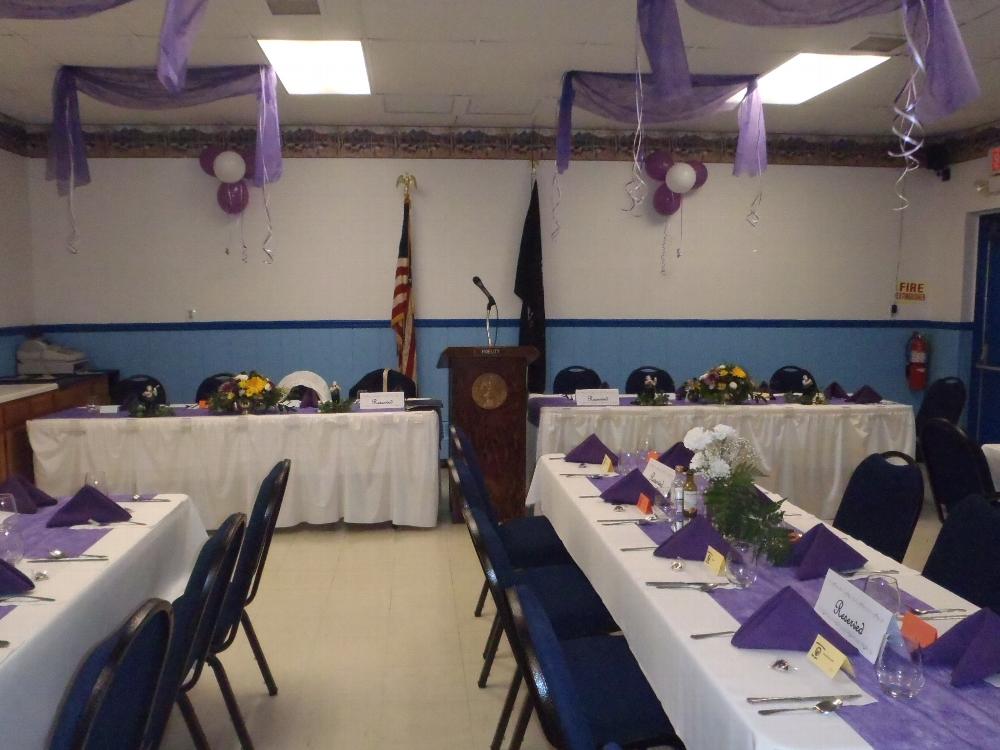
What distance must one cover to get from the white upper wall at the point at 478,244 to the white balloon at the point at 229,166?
0.36m

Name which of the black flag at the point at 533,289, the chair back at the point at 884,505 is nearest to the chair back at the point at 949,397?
the black flag at the point at 533,289

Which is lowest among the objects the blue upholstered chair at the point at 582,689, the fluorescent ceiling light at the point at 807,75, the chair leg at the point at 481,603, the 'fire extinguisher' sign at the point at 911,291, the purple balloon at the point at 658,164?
the chair leg at the point at 481,603

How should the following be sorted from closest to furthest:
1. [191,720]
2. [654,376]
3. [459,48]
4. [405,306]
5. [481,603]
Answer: [191,720]
[481,603]
[459,48]
[654,376]
[405,306]

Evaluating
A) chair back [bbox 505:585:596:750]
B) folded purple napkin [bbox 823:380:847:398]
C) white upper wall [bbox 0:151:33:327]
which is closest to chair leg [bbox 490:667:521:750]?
chair back [bbox 505:585:596:750]

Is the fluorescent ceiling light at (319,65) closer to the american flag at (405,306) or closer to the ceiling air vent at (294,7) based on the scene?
the ceiling air vent at (294,7)

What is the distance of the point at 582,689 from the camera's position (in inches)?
85.2

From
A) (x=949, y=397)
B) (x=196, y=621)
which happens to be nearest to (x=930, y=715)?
(x=196, y=621)

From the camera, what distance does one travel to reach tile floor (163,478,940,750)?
2.83 m

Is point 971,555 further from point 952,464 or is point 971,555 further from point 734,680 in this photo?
point 952,464

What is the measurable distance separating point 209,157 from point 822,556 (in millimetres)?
6083

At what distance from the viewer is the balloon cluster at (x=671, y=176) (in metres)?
6.95

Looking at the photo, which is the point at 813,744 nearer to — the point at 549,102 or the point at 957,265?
the point at 549,102

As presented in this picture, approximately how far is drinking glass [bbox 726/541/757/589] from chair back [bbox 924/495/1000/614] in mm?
617

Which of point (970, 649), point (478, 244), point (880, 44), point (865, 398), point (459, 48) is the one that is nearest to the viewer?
point (970, 649)
